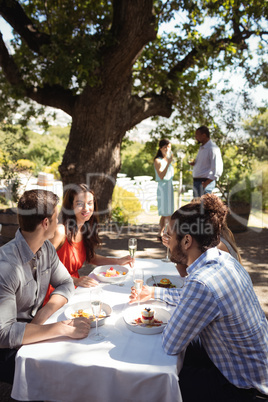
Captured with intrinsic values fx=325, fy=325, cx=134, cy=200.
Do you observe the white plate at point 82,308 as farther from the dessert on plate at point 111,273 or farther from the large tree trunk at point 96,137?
the large tree trunk at point 96,137

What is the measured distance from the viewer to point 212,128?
795 cm

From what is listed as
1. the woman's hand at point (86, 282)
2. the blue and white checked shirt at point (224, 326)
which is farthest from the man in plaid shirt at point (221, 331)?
the woman's hand at point (86, 282)

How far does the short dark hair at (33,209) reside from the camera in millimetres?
1875

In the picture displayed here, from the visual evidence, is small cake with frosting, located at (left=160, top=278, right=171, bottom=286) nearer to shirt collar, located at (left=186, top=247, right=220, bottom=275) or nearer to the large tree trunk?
shirt collar, located at (left=186, top=247, right=220, bottom=275)

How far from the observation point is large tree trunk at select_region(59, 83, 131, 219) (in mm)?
6203

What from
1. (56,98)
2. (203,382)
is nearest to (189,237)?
(203,382)

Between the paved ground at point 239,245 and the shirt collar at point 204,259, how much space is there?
8.29 feet

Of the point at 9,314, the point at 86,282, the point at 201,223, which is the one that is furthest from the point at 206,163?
the point at 9,314

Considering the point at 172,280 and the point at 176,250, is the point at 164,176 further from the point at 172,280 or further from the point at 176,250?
the point at 176,250

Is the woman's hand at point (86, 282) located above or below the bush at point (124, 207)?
below

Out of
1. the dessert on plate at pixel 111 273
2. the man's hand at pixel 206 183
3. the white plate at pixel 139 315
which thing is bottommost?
the white plate at pixel 139 315

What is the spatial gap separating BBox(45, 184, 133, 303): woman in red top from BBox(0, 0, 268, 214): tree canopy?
327 centimetres

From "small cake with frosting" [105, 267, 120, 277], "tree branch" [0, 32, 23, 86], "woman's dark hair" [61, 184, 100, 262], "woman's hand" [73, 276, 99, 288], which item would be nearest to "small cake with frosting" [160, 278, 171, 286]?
"small cake with frosting" [105, 267, 120, 277]

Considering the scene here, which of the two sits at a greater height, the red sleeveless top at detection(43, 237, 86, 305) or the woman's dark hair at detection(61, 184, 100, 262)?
the woman's dark hair at detection(61, 184, 100, 262)
